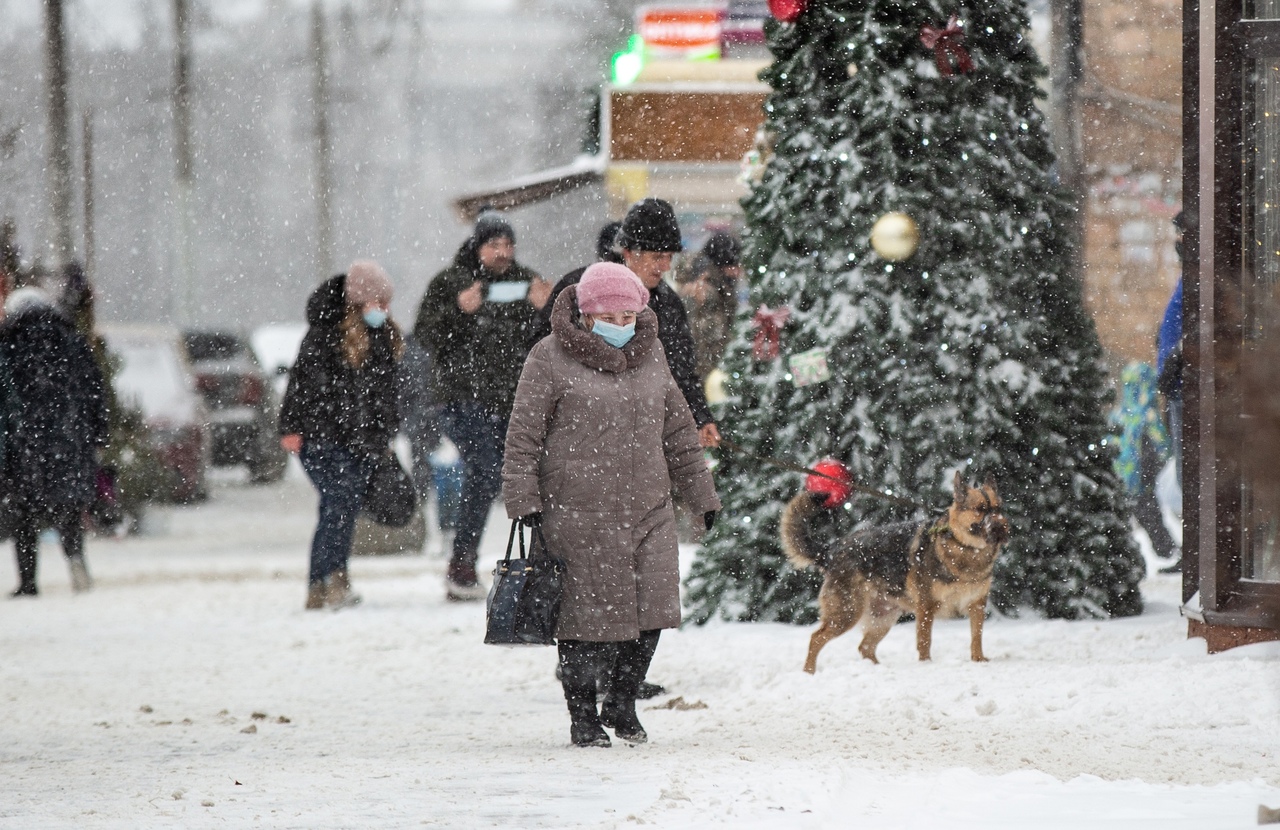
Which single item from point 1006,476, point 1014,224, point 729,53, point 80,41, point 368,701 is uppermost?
point 80,41

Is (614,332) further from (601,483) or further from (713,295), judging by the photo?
(713,295)

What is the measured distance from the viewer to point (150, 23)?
136 feet

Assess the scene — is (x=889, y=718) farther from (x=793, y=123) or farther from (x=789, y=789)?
(x=793, y=123)

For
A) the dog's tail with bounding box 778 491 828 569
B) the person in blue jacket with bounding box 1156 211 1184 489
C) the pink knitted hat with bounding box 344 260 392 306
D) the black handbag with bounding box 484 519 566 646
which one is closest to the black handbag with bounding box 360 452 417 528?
the pink knitted hat with bounding box 344 260 392 306

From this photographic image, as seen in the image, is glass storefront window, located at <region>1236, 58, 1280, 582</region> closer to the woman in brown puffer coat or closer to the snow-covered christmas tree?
the snow-covered christmas tree

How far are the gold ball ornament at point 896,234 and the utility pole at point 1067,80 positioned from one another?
23.7ft

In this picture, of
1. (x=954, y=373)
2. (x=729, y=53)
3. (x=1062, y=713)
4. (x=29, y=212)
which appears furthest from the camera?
(x=29, y=212)

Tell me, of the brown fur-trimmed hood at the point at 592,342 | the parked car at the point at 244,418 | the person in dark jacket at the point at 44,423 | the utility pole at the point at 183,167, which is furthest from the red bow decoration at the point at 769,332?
the utility pole at the point at 183,167

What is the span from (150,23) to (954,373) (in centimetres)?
3572

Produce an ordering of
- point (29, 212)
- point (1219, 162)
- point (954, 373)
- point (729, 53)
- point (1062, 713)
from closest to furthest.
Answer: point (1062, 713) < point (1219, 162) < point (954, 373) < point (729, 53) < point (29, 212)

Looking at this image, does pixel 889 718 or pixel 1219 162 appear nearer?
pixel 889 718

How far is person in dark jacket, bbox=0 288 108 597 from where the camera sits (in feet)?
39.4

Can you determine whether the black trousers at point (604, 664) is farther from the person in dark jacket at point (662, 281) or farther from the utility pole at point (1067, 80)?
the utility pole at point (1067, 80)

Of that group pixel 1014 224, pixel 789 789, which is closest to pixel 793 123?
pixel 1014 224
